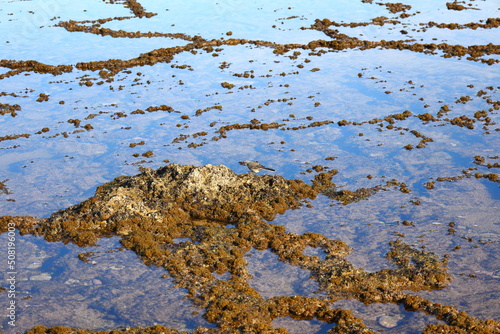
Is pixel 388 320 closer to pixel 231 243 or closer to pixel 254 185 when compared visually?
pixel 231 243

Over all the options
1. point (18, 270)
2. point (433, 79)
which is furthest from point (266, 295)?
point (433, 79)

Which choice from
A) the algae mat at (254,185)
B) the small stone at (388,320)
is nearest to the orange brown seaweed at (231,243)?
the algae mat at (254,185)

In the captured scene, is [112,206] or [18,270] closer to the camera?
[18,270]

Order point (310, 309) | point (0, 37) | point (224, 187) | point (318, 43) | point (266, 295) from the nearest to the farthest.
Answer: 1. point (310, 309)
2. point (266, 295)
3. point (224, 187)
4. point (318, 43)
5. point (0, 37)

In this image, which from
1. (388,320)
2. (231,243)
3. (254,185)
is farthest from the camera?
(254,185)

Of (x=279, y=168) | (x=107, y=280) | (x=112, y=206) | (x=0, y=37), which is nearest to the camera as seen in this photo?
(x=107, y=280)

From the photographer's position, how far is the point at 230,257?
40.7 feet

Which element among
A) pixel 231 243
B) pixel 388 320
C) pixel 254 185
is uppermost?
pixel 254 185

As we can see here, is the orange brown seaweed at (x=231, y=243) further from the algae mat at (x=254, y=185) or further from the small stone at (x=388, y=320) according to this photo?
the small stone at (x=388, y=320)

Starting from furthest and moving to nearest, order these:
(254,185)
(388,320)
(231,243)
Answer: (254,185) < (231,243) < (388,320)

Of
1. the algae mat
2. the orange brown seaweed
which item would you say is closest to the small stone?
the algae mat

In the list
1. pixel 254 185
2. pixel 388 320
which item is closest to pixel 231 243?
pixel 254 185

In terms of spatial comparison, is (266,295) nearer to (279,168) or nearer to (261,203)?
(261,203)

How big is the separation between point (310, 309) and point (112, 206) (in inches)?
264
